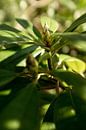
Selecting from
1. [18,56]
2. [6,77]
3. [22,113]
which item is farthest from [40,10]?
[22,113]

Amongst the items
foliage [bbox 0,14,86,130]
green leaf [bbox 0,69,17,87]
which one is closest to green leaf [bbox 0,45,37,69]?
foliage [bbox 0,14,86,130]

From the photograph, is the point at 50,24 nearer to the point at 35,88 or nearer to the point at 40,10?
the point at 35,88

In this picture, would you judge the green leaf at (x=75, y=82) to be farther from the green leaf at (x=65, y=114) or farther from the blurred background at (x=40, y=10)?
the blurred background at (x=40, y=10)

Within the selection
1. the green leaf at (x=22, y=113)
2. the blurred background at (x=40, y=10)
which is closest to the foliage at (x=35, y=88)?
the green leaf at (x=22, y=113)

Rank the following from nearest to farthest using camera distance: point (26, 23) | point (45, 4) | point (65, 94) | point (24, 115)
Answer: point (24, 115), point (65, 94), point (26, 23), point (45, 4)

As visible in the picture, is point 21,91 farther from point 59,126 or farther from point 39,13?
point 39,13

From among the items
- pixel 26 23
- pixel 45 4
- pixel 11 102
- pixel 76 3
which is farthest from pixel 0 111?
pixel 45 4

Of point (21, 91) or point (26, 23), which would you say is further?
point (26, 23)
